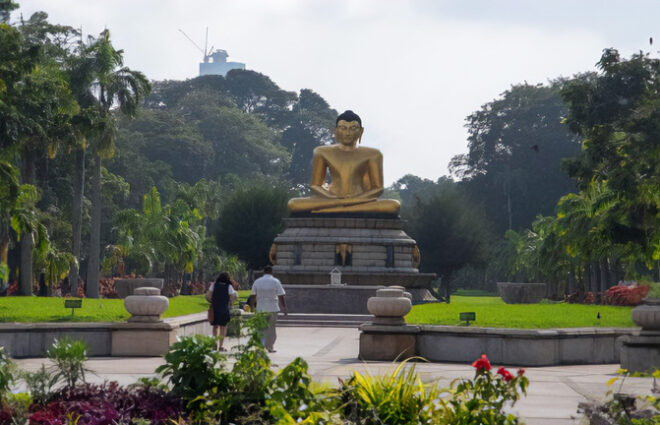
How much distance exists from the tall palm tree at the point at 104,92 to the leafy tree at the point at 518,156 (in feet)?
147

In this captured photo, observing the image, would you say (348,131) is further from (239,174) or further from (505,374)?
(239,174)

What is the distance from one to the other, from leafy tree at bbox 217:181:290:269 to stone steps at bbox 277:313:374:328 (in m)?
28.3

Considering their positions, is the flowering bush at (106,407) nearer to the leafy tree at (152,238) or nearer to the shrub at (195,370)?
the shrub at (195,370)


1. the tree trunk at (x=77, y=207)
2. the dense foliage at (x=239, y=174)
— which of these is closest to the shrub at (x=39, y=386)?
the dense foliage at (x=239, y=174)

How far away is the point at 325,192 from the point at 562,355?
77.8ft

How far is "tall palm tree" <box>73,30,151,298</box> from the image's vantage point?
137 feet

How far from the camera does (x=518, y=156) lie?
83.8 meters

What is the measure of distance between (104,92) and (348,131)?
11351mm

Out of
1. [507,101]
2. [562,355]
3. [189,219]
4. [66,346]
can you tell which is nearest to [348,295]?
[562,355]

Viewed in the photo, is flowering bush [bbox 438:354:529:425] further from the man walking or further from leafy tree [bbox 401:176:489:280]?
leafy tree [bbox 401:176:489:280]

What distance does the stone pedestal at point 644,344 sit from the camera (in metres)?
15.7

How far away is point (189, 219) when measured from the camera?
61.1m

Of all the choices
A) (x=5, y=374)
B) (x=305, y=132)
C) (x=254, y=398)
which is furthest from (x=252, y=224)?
(x=305, y=132)

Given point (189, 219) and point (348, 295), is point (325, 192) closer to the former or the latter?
point (348, 295)
